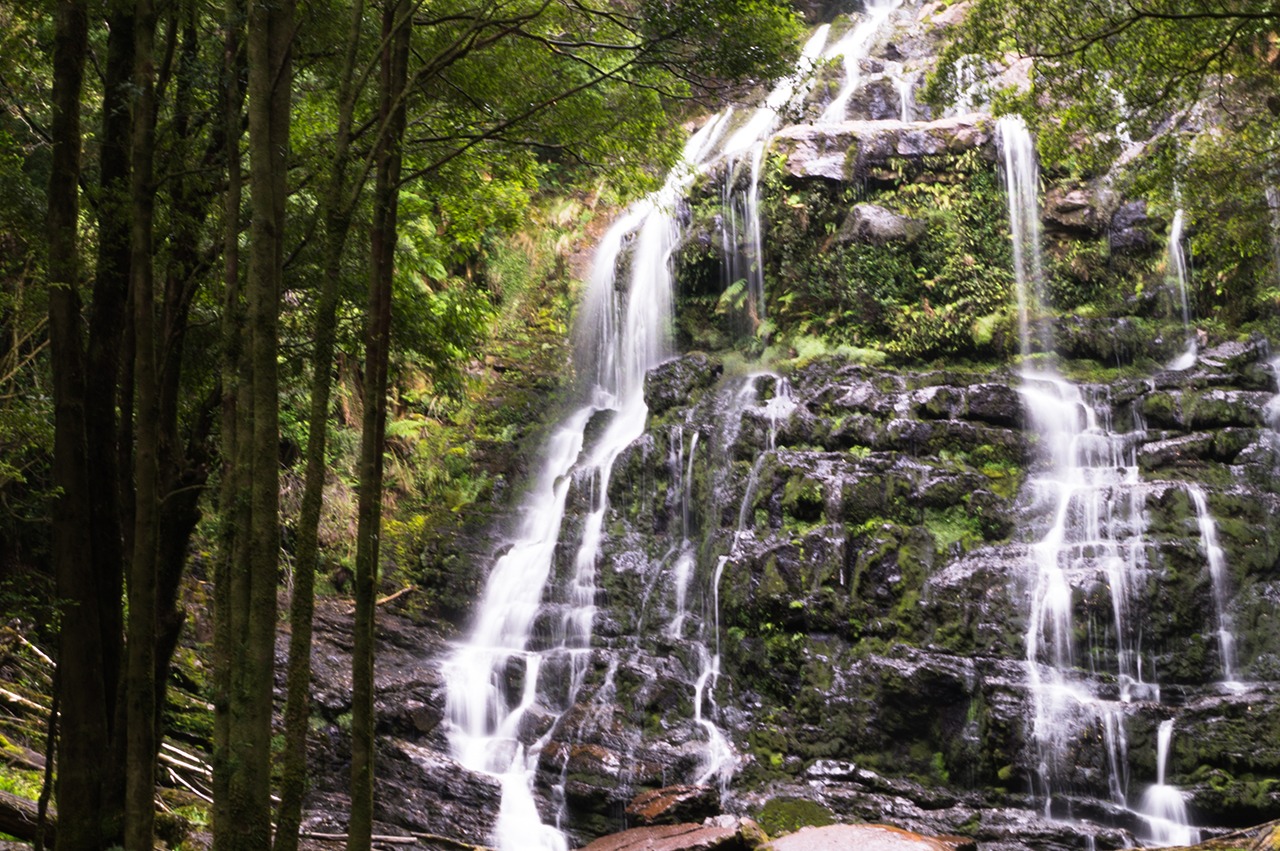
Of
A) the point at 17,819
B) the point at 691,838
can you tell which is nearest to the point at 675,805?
the point at 691,838

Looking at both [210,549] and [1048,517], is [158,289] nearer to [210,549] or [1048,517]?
[210,549]

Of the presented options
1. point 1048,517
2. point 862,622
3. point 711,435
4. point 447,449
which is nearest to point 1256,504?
point 1048,517

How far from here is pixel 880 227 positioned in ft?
61.8

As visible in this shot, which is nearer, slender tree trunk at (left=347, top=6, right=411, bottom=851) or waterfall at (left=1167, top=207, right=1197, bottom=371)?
slender tree trunk at (left=347, top=6, right=411, bottom=851)

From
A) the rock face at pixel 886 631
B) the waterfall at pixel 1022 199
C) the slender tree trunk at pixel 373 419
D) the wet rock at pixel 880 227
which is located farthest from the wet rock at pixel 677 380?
the slender tree trunk at pixel 373 419

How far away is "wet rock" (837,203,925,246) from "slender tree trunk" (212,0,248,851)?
14.4 meters

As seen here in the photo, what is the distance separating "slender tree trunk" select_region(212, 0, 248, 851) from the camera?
15.6 feet

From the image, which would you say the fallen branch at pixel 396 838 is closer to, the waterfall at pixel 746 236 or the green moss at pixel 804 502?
the green moss at pixel 804 502

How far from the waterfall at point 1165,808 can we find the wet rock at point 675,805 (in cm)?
450

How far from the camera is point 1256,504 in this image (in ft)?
39.9

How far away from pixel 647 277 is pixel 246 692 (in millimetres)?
16659

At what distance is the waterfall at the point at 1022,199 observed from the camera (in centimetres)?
1814

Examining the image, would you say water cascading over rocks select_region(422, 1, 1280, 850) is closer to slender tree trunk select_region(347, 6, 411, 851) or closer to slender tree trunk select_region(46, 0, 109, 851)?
slender tree trunk select_region(347, 6, 411, 851)

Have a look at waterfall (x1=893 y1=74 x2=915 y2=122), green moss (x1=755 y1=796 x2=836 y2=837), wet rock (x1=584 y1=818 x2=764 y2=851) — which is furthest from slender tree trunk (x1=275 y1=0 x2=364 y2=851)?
waterfall (x1=893 y1=74 x2=915 y2=122)
